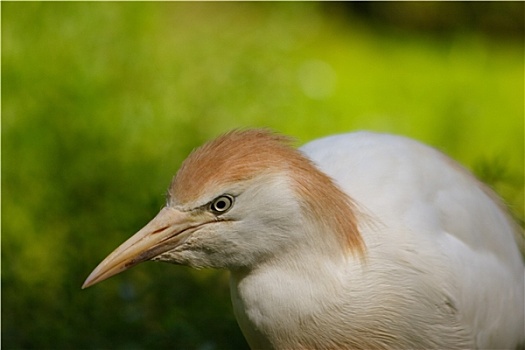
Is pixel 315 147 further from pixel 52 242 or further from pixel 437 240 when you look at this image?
pixel 52 242

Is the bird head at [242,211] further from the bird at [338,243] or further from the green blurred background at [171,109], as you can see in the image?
the green blurred background at [171,109]

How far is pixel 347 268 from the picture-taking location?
2.75m

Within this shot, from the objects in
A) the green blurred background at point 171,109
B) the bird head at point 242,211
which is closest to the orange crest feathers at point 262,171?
the bird head at point 242,211

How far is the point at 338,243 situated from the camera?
8.84 ft

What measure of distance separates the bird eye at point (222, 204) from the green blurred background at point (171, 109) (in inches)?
39.7

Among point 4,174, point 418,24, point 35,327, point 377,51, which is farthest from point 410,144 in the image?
point 418,24

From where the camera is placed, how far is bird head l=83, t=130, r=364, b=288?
8.38 ft

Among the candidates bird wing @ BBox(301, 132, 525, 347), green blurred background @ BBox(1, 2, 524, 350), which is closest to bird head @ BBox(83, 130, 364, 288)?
bird wing @ BBox(301, 132, 525, 347)

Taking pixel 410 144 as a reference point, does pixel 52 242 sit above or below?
below

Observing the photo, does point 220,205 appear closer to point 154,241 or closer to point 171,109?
point 154,241

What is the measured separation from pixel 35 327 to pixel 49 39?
2355 mm

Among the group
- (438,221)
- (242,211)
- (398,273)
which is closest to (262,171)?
(242,211)

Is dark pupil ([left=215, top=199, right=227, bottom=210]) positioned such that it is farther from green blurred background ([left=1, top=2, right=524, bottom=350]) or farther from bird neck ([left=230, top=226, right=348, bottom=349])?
green blurred background ([left=1, top=2, right=524, bottom=350])

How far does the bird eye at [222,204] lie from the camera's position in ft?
8.37
